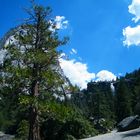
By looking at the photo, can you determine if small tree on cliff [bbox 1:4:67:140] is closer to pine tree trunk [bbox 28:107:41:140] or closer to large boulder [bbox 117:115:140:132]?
pine tree trunk [bbox 28:107:41:140]

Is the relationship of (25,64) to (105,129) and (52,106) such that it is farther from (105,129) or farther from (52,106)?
(105,129)

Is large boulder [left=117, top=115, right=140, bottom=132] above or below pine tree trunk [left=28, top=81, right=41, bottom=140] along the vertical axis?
above

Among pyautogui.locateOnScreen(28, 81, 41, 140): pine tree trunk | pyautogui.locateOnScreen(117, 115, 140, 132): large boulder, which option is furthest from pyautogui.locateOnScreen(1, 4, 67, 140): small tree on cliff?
pyautogui.locateOnScreen(117, 115, 140, 132): large boulder

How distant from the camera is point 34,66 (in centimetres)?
1482

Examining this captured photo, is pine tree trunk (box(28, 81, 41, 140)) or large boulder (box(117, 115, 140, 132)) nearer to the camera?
pine tree trunk (box(28, 81, 41, 140))

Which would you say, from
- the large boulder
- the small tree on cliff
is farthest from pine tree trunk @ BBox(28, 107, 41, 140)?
the large boulder

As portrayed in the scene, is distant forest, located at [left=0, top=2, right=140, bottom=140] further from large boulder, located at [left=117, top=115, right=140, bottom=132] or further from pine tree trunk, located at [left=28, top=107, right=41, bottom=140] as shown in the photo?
large boulder, located at [left=117, top=115, right=140, bottom=132]

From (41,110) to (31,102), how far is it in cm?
56

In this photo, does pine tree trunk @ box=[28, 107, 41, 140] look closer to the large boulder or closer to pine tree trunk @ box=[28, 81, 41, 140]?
pine tree trunk @ box=[28, 81, 41, 140]

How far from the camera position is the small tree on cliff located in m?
14.3

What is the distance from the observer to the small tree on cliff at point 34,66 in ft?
47.0

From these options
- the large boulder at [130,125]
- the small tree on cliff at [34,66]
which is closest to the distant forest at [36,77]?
the small tree on cliff at [34,66]

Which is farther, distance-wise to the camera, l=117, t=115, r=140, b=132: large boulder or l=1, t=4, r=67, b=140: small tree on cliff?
l=117, t=115, r=140, b=132: large boulder

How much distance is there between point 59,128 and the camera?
44500mm
